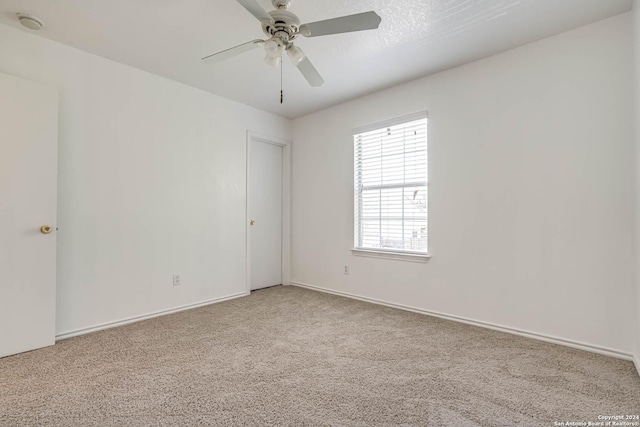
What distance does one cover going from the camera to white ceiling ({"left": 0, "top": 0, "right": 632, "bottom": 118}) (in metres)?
2.21

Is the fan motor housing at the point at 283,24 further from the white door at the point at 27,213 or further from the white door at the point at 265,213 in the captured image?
the white door at the point at 265,213

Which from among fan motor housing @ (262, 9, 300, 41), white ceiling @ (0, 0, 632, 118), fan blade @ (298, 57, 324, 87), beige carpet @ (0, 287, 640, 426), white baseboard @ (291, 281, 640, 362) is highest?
white ceiling @ (0, 0, 632, 118)

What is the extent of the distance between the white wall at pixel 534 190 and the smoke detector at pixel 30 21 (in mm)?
3186

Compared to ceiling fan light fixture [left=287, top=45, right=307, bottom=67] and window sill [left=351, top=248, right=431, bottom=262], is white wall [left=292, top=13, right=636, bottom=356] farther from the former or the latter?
ceiling fan light fixture [left=287, top=45, right=307, bottom=67]

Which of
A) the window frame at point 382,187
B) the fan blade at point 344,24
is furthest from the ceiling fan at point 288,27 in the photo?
the window frame at point 382,187

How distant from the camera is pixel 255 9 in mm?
1791

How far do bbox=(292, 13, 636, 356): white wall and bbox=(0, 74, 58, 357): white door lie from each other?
125 inches

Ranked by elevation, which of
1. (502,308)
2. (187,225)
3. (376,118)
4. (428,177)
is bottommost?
(502,308)

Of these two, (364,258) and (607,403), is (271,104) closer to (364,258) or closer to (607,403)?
(364,258)

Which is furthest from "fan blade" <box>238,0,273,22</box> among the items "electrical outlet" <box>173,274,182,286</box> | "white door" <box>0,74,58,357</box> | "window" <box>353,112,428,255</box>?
"electrical outlet" <box>173,274,182,286</box>

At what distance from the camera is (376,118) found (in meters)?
3.78

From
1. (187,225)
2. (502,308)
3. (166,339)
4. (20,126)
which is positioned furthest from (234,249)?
(502,308)

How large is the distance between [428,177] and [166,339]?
295cm

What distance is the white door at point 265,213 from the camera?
4426mm
